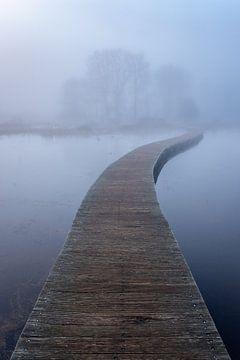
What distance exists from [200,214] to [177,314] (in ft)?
36.0

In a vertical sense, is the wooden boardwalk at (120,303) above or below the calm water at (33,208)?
above

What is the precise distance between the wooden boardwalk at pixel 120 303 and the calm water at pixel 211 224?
1721 millimetres

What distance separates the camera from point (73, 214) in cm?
1698

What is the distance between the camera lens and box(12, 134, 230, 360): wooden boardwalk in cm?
589

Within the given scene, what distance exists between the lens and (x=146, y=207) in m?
13.6

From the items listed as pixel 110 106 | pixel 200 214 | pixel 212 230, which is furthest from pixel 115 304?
pixel 110 106

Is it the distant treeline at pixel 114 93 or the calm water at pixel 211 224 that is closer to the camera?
the calm water at pixel 211 224

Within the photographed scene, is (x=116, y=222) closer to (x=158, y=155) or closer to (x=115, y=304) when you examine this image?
(x=115, y=304)

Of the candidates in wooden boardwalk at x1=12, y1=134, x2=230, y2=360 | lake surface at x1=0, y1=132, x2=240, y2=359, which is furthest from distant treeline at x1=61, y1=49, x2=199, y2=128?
wooden boardwalk at x1=12, y1=134, x2=230, y2=360

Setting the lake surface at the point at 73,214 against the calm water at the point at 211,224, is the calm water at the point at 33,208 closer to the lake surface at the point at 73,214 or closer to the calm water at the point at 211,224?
the lake surface at the point at 73,214

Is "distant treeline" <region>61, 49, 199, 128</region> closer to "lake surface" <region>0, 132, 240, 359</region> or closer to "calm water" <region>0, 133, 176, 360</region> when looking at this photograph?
"calm water" <region>0, 133, 176, 360</region>

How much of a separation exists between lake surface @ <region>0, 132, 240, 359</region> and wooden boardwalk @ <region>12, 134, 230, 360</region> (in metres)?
1.71

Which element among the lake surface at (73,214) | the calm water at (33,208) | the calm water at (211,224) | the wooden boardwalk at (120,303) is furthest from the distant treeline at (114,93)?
the wooden boardwalk at (120,303)

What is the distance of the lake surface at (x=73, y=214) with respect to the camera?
1010 centimetres
